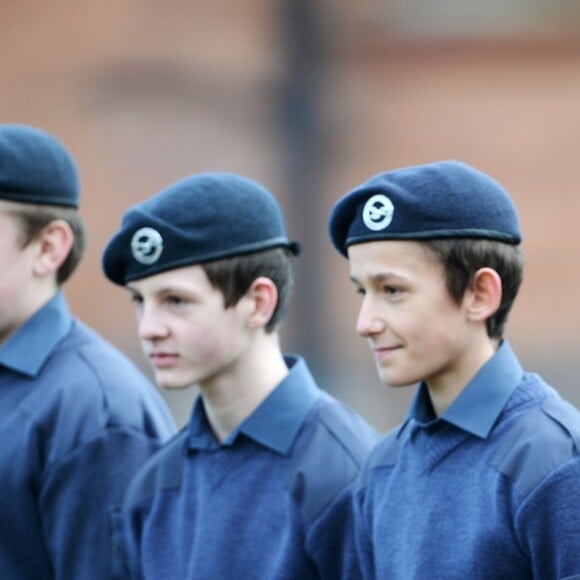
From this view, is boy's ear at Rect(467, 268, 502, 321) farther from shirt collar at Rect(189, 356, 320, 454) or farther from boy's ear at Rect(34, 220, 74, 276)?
boy's ear at Rect(34, 220, 74, 276)

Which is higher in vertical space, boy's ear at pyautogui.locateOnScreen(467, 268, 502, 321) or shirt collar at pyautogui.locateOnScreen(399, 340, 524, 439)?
boy's ear at pyautogui.locateOnScreen(467, 268, 502, 321)

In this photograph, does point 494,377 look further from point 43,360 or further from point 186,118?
point 186,118

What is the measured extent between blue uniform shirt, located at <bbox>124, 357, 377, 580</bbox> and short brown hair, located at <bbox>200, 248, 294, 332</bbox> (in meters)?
0.15

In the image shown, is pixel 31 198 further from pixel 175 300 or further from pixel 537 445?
pixel 537 445

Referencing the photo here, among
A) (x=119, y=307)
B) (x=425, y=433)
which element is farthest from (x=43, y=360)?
(x=119, y=307)

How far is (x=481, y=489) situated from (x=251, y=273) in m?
0.86

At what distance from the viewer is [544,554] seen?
3398 millimetres

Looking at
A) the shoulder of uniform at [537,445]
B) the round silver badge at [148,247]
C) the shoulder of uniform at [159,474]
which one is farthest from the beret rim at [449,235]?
the shoulder of uniform at [159,474]

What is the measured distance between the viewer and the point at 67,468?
4145mm

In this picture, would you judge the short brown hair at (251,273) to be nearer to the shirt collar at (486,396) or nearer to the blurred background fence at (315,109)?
the shirt collar at (486,396)

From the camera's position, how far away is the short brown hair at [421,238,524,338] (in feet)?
11.9

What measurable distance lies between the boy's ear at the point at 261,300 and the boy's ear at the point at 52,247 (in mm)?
535

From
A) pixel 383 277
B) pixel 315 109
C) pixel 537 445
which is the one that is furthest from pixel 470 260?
pixel 315 109

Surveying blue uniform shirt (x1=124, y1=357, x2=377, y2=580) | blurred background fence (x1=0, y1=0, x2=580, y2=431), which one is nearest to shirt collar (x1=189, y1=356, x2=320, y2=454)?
blue uniform shirt (x1=124, y1=357, x2=377, y2=580)
